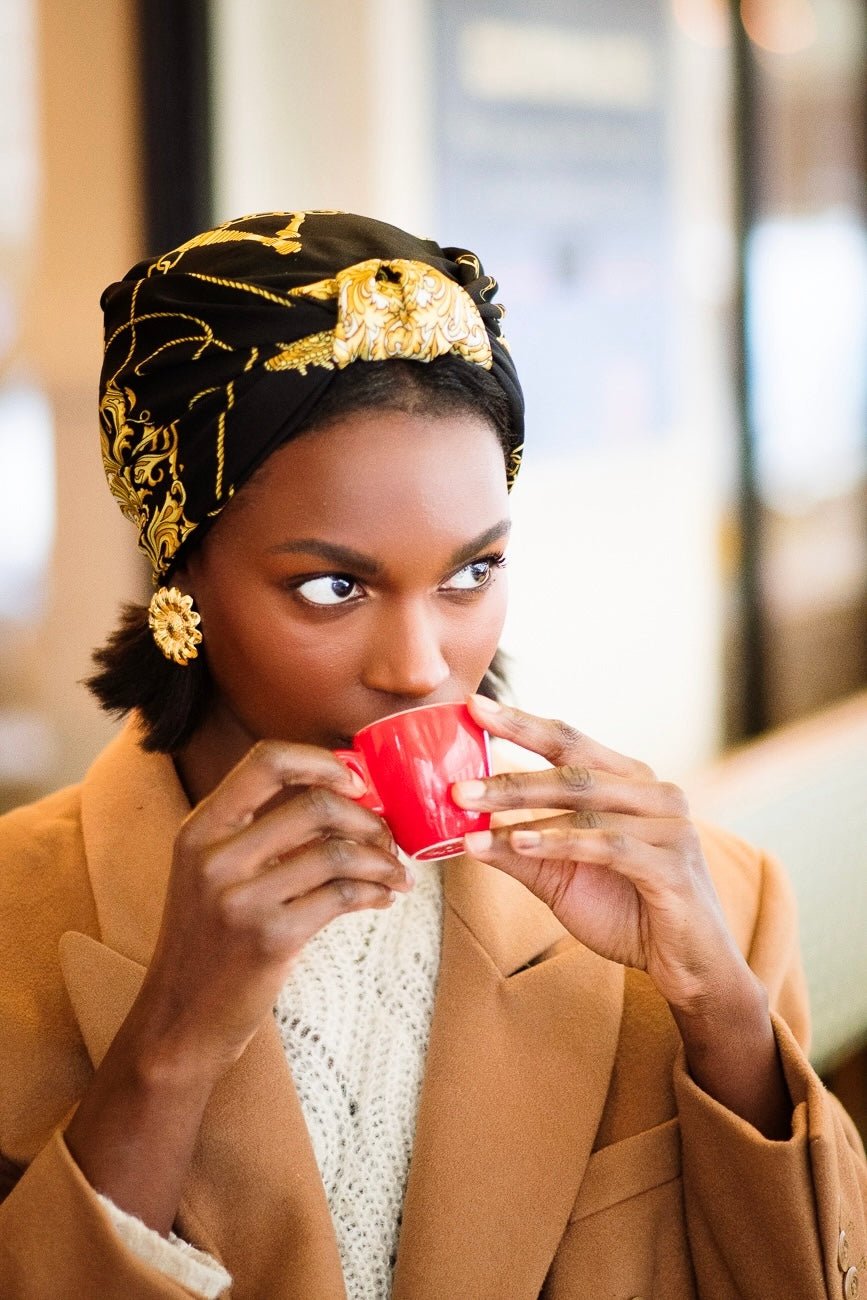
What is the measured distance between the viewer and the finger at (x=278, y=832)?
106 cm

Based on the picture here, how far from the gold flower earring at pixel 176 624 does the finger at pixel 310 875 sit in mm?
315

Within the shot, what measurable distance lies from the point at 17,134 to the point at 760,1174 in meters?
2.71

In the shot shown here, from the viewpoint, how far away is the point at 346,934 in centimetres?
144

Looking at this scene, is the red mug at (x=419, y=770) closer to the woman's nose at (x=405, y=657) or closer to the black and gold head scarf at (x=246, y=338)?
the woman's nose at (x=405, y=657)

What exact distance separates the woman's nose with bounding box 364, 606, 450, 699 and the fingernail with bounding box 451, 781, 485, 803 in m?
0.12

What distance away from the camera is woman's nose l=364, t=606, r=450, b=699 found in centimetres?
119

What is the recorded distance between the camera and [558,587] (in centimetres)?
402

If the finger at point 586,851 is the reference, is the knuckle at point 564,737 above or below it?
above

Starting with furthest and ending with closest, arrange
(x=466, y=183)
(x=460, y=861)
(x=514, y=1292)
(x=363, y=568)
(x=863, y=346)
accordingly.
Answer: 1. (x=863, y=346)
2. (x=466, y=183)
3. (x=460, y=861)
4. (x=514, y=1292)
5. (x=363, y=568)

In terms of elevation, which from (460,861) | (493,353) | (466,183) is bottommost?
(460,861)

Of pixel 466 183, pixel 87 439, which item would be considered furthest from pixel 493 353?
pixel 466 183

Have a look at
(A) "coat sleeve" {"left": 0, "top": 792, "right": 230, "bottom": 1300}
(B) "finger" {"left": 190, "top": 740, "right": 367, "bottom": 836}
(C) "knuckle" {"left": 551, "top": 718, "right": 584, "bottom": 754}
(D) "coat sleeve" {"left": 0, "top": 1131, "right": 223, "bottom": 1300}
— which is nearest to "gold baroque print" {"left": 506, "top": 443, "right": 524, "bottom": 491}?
(C) "knuckle" {"left": 551, "top": 718, "right": 584, "bottom": 754}

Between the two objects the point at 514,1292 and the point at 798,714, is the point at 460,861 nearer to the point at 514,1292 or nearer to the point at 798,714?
the point at 514,1292

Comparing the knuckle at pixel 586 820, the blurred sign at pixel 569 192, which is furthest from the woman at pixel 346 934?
the blurred sign at pixel 569 192
